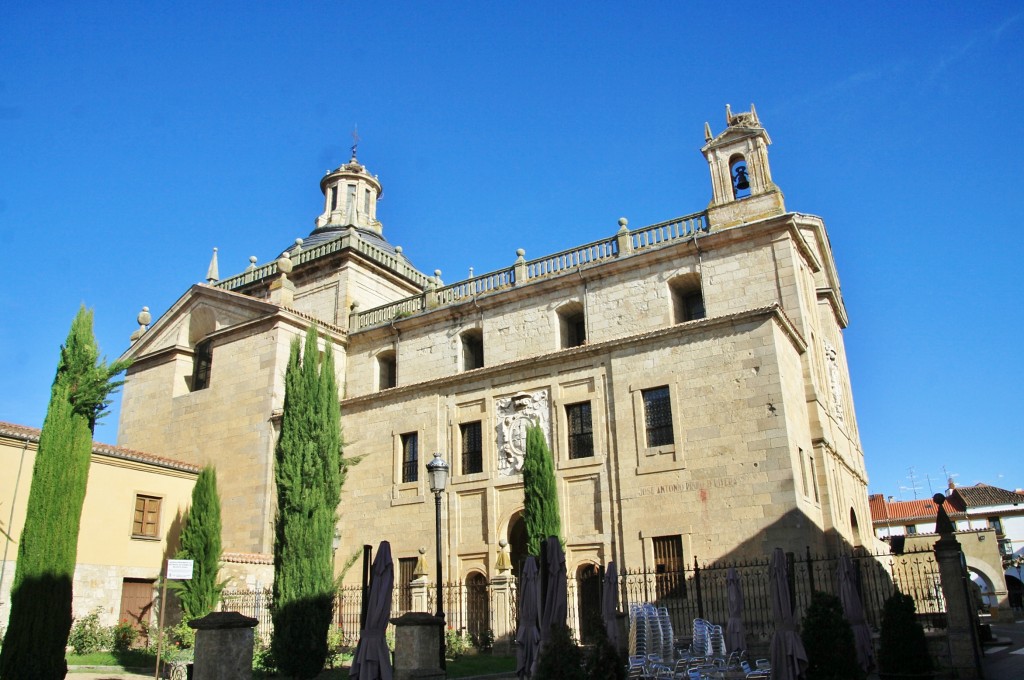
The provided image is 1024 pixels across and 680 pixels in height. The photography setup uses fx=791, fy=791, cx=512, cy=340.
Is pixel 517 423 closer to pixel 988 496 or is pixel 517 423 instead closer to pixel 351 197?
pixel 351 197

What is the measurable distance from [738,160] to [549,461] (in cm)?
1028

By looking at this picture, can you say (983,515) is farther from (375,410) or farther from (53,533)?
(53,533)

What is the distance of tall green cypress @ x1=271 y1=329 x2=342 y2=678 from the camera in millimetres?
16625

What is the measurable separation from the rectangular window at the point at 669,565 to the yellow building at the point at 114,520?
1308 centimetres

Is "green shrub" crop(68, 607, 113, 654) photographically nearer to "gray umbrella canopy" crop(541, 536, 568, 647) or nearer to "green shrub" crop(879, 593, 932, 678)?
"gray umbrella canopy" crop(541, 536, 568, 647)

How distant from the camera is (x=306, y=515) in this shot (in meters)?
19.0

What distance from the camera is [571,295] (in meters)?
23.4

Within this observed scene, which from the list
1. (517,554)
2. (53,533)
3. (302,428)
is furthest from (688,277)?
(53,533)

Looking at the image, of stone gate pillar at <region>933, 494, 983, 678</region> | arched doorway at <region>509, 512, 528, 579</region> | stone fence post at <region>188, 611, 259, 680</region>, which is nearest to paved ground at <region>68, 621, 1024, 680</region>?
stone gate pillar at <region>933, 494, 983, 678</region>

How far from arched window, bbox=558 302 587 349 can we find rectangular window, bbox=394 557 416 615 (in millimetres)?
7598

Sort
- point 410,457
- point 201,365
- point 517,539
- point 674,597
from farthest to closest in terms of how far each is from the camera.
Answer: point 201,365 → point 410,457 → point 517,539 → point 674,597

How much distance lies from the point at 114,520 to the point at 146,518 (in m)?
1.10

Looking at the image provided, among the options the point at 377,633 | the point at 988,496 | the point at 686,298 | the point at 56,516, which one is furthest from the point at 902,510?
the point at 56,516

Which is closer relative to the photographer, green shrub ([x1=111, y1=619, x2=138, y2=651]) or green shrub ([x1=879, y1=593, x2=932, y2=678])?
green shrub ([x1=879, y1=593, x2=932, y2=678])
